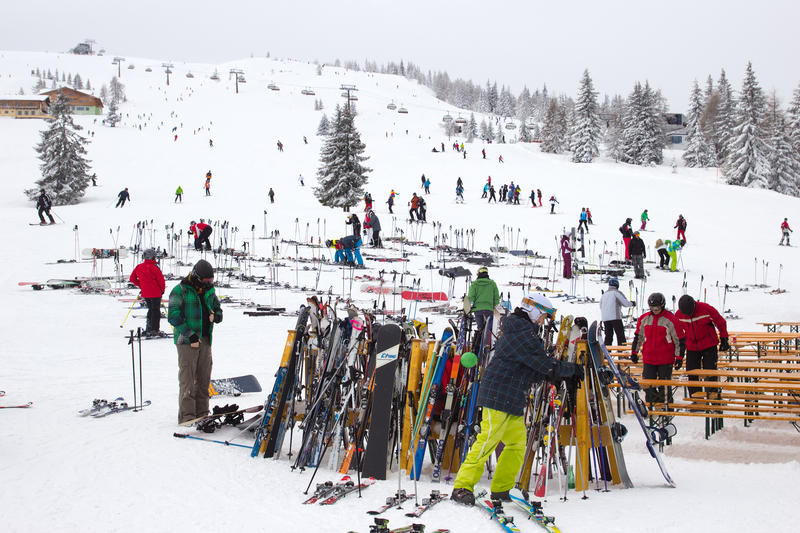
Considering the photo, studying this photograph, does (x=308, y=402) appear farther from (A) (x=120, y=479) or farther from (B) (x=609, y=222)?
(B) (x=609, y=222)

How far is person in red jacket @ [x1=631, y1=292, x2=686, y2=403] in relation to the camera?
7828 millimetres

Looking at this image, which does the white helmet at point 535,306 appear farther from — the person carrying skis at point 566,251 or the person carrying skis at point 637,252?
the person carrying skis at point 637,252

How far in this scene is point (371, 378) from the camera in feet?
21.2

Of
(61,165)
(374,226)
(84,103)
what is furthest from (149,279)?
(84,103)

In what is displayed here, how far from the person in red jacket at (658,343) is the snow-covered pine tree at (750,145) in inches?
1929

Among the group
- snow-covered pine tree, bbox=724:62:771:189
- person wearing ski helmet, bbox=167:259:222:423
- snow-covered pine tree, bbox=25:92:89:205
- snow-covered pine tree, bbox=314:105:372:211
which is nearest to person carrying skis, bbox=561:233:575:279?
person wearing ski helmet, bbox=167:259:222:423

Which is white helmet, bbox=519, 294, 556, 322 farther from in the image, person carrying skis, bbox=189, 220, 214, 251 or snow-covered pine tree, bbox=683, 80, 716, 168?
snow-covered pine tree, bbox=683, 80, 716, 168

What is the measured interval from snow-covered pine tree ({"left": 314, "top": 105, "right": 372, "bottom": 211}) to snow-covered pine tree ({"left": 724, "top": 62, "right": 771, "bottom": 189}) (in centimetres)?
3103

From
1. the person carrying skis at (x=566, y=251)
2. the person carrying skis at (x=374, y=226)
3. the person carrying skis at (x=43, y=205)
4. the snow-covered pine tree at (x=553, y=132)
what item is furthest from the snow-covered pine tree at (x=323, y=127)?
the person carrying skis at (x=566, y=251)

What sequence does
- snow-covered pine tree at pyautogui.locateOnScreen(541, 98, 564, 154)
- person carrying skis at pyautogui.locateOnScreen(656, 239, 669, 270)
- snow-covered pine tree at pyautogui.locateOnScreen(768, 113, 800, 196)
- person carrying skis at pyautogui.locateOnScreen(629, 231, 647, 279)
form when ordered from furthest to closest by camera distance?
snow-covered pine tree at pyautogui.locateOnScreen(541, 98, 564, 154), snow-covered pine tree at pyautogui.locateOnScreen(768, 113, 800, 196), person carrying skis at pyautogui.locateOnScreen(656, 239, 669, 270), person carrying skis at pyautogui.locateOnScreen(629, 231, 647, 279)

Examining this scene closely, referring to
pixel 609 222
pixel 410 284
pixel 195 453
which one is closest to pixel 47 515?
pixel 195 453

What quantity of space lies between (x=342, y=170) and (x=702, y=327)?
31.1 m

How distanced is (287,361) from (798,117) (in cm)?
6048

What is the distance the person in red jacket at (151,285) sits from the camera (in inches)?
481
